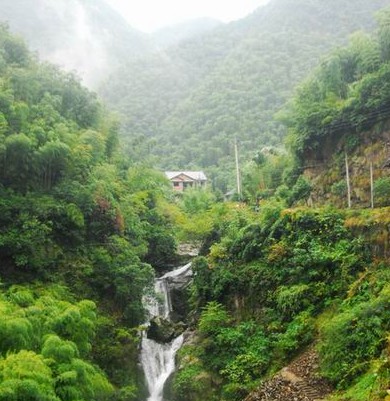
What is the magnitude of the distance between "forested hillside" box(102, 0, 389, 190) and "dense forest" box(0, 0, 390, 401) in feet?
113

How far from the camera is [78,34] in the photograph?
456 feet

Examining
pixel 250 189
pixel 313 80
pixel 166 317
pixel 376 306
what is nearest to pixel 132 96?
pixel 250 189

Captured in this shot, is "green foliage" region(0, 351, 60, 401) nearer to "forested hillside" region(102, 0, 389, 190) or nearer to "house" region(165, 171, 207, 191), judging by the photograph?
"house" region(165, 171, 207, 191)

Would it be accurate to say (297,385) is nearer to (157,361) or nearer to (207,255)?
(157,361)

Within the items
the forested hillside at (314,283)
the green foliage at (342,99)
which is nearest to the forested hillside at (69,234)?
the forested hillside at (314,283)

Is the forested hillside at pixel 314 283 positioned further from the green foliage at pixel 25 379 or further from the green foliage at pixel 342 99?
the green foliage at pixel 25 379

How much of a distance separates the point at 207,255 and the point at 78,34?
128m

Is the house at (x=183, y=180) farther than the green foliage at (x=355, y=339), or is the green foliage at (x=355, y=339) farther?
the house at (x=183, y=180)

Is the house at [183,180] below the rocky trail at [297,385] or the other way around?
the other way around

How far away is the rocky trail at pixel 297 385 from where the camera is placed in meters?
13.5

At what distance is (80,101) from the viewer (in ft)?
107

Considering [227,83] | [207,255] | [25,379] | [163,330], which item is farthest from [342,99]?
[227,83]

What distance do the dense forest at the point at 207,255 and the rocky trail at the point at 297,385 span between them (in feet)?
0.15

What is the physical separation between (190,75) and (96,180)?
85.9 metres
